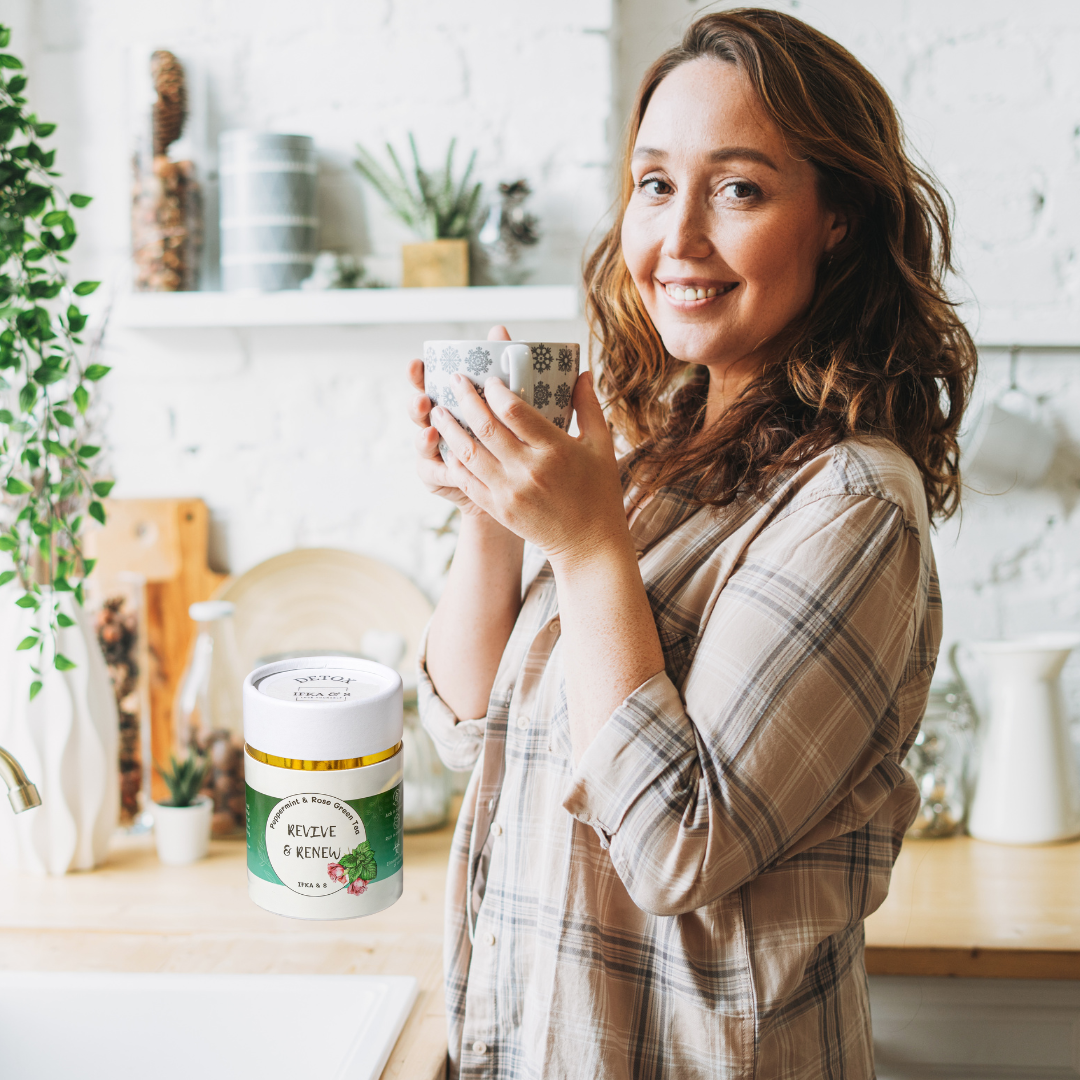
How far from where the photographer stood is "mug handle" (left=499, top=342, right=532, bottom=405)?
0.72 meters

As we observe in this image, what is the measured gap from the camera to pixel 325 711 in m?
0.65

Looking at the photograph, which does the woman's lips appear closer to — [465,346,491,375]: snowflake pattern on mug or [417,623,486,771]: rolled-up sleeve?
[465,346,491,375]: snowflake pattern on mug

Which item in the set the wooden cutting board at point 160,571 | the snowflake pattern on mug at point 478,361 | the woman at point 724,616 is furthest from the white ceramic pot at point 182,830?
the snowflake pattern on mug at point 478,361

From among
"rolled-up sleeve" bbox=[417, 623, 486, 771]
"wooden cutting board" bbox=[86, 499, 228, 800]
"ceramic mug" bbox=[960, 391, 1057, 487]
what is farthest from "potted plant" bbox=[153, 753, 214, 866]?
"ceramic mug" bbox=[960, 391, 1057, 487]

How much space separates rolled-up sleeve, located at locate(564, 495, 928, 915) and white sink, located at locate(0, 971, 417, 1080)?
1.43 feet

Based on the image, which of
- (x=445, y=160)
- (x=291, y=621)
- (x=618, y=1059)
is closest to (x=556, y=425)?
(x=618, y=1059)

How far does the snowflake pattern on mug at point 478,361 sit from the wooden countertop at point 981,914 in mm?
850

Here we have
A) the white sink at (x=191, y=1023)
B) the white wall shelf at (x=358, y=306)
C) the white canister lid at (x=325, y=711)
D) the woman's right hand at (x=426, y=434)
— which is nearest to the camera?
the white canister lid at (x=325, y=711)

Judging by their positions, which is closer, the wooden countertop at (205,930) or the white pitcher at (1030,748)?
the wooden countertop at (205,930)

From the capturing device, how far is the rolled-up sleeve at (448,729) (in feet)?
3.34

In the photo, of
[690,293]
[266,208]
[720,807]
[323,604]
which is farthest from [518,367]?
[323,604]

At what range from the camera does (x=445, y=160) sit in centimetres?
153

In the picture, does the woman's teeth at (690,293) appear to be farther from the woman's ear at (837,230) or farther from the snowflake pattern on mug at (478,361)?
the snowflake pattern on mug at (478,361)

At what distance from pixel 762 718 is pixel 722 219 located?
41cm
